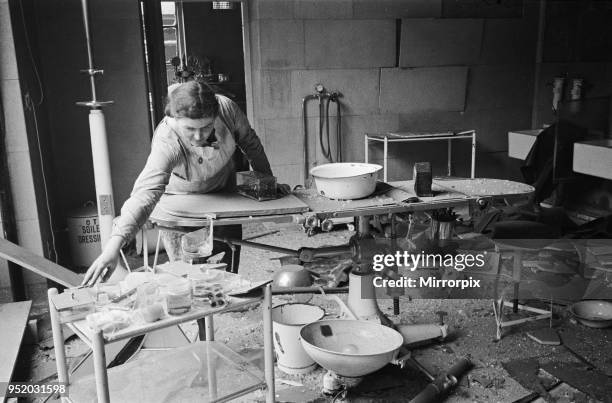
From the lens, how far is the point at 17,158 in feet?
11.7

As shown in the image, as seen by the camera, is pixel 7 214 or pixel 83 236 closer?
pixel 7 214

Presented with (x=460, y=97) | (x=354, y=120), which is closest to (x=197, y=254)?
(x=354, y=120)

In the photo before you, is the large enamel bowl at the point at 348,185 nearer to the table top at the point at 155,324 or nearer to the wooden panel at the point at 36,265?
the table top at the point at 155,324

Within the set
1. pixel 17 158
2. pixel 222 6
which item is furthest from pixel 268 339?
pixel 222 6

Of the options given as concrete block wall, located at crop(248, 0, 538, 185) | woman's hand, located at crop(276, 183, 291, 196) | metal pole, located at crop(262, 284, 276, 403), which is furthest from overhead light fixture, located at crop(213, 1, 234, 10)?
metal pole, located at crop(262, 284, 276, 403)

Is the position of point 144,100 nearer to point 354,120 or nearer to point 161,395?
point 354,120

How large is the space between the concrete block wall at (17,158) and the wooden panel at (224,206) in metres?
1.21

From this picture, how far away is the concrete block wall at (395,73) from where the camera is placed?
17.1 feet

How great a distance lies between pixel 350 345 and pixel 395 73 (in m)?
3.55

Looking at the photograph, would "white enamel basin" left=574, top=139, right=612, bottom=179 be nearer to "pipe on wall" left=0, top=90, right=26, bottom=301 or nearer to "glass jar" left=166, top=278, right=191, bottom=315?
"glass jar" left=166, top=278, right=191, bottom=315

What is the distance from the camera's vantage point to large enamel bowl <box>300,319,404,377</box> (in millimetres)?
2389

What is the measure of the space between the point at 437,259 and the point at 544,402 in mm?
1272

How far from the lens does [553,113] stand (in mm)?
5949

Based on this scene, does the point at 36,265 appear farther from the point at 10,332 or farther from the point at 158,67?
the point at 158,67
